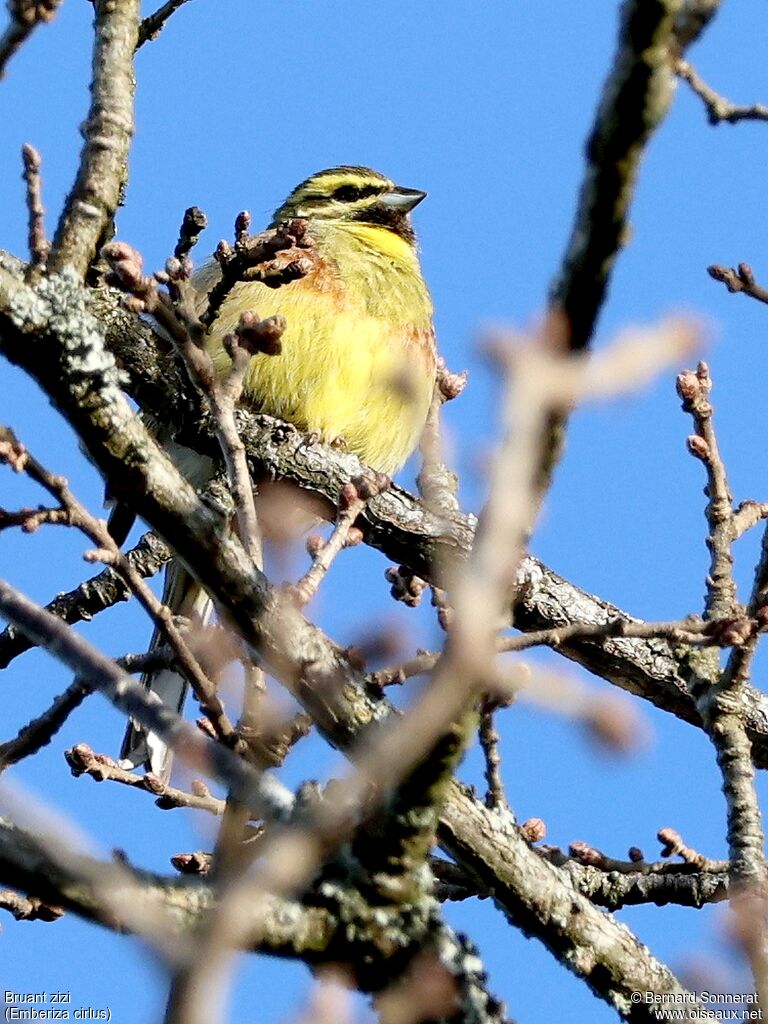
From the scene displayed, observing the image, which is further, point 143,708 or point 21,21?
point 21,21

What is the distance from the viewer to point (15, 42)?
2.58 meters

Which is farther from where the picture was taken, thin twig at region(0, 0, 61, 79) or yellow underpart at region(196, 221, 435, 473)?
yellow underpart at region(196, 221, 435, 473)

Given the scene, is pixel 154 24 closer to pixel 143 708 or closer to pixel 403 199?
pixel 403 199

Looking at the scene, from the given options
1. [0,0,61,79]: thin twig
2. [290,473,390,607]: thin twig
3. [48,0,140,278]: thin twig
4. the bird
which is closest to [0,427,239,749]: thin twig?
[290,473,390,607]: thin twig

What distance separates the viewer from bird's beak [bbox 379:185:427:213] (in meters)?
7.66

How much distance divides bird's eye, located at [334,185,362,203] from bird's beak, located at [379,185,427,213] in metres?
0.12

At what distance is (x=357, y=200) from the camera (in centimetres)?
768

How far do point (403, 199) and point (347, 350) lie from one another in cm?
161

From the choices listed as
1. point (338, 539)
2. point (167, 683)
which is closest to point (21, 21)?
point (338, 539)

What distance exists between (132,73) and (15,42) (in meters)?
1.68

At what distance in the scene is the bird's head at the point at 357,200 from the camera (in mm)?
7586

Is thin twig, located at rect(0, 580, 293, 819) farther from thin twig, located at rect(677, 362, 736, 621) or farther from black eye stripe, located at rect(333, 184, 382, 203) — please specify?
black eye stripe, located at rect(333, 184, 382, 203)

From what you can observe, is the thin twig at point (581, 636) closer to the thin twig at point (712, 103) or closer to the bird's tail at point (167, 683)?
the thin twig at point (712, 103)

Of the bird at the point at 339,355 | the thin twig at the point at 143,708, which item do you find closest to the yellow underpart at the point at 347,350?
the bird at the point at 339,355
